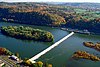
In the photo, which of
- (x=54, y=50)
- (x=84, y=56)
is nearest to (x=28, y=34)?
(x=54, y=50)

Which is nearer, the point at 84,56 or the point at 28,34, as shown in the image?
the point at 84,56

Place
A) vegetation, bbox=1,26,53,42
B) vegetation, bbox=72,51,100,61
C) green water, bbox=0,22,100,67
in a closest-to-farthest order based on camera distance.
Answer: green water, bbox=0,22,100,67
vegetation, bbox=72,51,100,61
vegetation, bbox=1,26,53,42

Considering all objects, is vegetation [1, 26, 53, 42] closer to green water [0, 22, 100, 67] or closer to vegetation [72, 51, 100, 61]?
green water [0, 22, 100, 67]

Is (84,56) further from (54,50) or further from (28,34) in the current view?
(28,34)

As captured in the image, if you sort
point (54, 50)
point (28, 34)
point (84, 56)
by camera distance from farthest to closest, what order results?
point (28, 34)
point (54, 50)
point (84, 56)

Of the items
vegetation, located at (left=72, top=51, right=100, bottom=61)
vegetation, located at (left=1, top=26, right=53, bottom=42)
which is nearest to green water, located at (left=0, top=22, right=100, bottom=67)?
vegetation, located at (left=72, top=51, right=100, bottom=61)

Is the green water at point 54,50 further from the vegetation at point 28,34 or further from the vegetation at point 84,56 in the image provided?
the vegetation at point 28,34

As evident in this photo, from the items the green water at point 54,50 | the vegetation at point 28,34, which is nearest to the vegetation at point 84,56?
the green water at point 54,50

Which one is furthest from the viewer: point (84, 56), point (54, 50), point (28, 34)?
point (28, 34)

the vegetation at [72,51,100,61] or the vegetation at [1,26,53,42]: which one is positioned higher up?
the vegetation at [1,26,53,42]

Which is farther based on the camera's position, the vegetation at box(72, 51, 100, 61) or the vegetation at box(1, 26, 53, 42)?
the vegetation at box(1, 26, 53, 42)

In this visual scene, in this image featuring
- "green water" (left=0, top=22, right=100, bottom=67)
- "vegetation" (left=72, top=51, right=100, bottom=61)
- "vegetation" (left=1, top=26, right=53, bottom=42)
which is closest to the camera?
"green water" (left=0, top=22, right=100, bottom=67)
